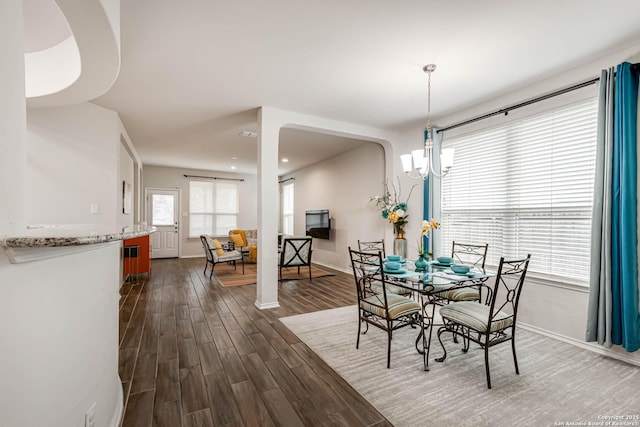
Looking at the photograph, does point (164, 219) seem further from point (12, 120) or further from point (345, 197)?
point (12, 120)

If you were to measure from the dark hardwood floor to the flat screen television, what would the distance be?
293 centimetres

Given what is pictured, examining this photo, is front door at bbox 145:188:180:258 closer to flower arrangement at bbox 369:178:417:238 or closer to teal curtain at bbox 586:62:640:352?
flower arrangement at bbox 369:178:417:238

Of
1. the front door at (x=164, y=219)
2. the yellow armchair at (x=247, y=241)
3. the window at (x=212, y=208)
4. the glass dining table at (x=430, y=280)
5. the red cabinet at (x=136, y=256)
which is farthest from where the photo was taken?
the window at (x=212, y=208)

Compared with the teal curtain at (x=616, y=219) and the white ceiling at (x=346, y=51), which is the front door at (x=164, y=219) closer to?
the white ceiling at (x=346, y=51)

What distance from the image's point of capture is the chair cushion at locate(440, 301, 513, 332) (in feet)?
7.09

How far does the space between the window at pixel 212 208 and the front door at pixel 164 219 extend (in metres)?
0.43

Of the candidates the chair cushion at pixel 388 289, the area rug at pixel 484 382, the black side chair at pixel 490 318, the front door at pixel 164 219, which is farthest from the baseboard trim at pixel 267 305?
the front door at pixel 164 219

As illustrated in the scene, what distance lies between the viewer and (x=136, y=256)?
212 inches

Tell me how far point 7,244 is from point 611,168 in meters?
3.85

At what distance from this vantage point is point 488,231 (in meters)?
3.69

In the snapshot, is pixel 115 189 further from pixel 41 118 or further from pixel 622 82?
pixel 622 82

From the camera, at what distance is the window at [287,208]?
9.11 meters

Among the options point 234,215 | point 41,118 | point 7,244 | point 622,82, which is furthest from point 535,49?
point 234,215

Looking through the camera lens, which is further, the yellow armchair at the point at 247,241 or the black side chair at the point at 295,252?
the yellow armchair at the point at 247,241
